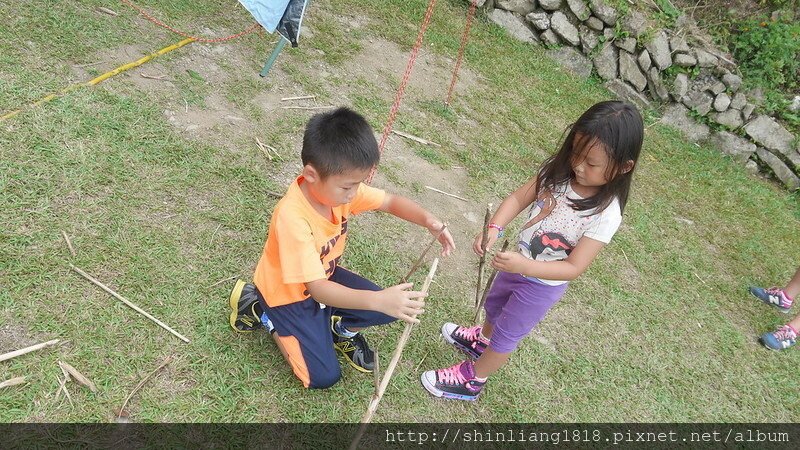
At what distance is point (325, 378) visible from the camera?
2576mm

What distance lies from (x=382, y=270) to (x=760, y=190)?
505cm

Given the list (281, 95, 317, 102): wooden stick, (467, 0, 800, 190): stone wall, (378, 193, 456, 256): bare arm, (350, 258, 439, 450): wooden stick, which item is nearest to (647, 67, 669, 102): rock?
(467, 0, 800, 190): stone wall

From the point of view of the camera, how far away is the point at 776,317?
450 cm

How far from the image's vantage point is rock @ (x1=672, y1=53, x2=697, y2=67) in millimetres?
6863

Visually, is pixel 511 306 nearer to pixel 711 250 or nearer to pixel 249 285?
pixel 249 285

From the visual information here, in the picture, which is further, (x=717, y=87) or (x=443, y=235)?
(x=717, y=87)

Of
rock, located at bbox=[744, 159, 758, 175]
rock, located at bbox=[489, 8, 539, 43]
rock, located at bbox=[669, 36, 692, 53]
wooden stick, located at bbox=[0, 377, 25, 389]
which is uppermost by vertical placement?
rock, located at bbox=[669, 36, 692, 53]

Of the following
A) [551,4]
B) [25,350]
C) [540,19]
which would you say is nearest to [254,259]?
[25,350]

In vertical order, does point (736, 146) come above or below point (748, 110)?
below

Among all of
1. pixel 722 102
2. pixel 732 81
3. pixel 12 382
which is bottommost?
pixel 12 382

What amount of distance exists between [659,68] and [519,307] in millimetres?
5492

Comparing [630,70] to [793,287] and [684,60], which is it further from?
[793,287]

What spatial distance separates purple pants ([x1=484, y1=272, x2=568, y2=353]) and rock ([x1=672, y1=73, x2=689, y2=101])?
17.2 feet

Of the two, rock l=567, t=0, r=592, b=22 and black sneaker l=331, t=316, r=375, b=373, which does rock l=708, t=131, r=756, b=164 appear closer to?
rock l=567, t=0, r=592, b=22
